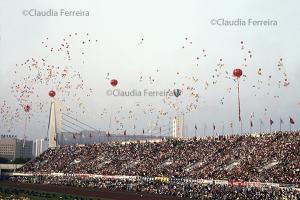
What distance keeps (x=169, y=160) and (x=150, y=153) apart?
873 centimetres

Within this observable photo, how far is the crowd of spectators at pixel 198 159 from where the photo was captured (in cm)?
6188

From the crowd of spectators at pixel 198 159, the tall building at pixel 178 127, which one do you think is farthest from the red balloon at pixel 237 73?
the tall building at pixel 178 127

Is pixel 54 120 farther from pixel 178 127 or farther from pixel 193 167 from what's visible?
pixel 193 167

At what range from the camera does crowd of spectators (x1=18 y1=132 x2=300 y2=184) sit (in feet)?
203

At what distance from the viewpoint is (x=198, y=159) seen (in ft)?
253

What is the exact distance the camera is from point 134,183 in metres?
75.9

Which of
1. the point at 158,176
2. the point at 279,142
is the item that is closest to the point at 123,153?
the point at 158,176

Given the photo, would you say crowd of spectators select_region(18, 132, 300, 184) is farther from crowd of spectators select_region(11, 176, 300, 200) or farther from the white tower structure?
the white tower structure

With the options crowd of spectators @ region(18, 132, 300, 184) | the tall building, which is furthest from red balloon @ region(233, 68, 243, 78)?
the tall building

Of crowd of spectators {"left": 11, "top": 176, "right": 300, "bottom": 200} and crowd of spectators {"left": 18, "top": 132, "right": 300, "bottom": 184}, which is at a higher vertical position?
crowd of spectators {"left": 18, "top": 132, "right": 300, "bottom": 184}

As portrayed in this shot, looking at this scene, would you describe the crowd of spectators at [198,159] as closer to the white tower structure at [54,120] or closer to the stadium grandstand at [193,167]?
the stadium grandstand at [193,167]

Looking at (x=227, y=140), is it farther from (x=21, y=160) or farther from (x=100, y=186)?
(x=21, y=160)

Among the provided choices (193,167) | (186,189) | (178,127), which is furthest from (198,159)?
(178,127)

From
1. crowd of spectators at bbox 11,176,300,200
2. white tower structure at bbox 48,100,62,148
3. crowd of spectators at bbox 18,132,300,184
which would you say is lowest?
crowd of spectators at bbox 11,176,300,200
